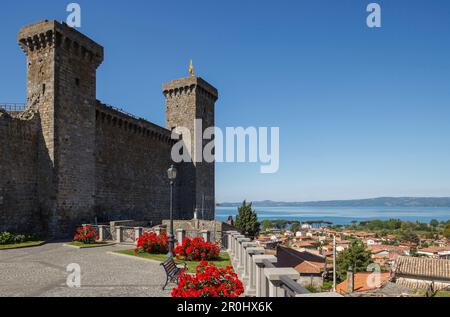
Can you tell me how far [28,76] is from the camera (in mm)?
25641

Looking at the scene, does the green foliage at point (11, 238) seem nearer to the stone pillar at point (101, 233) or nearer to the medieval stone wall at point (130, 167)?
the stone pillar at point (101, 233)

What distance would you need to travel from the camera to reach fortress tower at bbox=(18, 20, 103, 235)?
24172 millimetres

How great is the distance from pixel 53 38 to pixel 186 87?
18.7 meters

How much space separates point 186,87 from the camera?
41625 mm

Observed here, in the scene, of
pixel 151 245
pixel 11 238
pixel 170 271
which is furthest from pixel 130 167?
pixel 170 271

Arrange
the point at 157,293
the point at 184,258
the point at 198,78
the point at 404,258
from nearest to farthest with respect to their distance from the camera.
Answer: the point at 157,293 → the point at 184,258 → the point at 198,78 → the point at 404,258

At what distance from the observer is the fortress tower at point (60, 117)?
24.2 metres

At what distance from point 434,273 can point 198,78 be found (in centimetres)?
3948

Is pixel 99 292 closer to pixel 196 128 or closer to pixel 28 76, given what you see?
pixel 28 76

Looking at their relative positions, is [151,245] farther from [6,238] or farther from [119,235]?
[6,238]

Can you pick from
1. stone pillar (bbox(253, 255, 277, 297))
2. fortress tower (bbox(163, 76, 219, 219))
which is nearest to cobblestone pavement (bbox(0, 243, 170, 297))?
stone pillar (bbox(253, 255, 277, 297))

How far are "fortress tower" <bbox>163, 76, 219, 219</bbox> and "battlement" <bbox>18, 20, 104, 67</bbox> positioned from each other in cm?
1543
